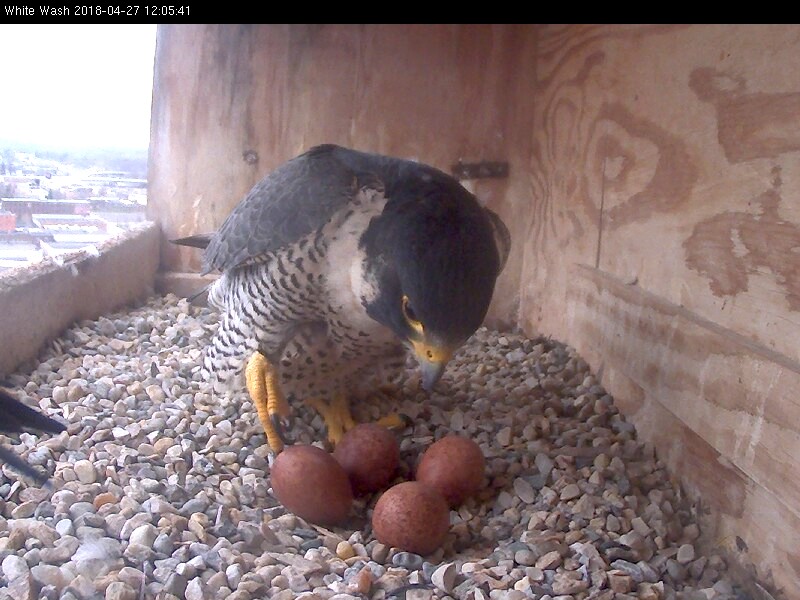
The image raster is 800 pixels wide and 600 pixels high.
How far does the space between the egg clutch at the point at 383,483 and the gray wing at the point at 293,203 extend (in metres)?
0.60

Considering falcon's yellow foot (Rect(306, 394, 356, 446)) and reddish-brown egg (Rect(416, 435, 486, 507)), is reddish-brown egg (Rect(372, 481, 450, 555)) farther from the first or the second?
falcon's yellow foot (Rect(306, 394, 356, 446))

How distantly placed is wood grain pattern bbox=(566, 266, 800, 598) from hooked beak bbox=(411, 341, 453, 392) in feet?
2.20

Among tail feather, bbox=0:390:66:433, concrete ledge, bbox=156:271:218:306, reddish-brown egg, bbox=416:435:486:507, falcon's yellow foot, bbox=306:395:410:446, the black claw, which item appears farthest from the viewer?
concrete ledge, bbox=156:271:218:306

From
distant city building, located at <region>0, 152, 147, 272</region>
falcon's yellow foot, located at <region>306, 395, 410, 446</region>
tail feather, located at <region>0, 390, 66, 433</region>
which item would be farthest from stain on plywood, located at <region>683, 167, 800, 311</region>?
distant city building, located at <region>0, 152, 147, 272</region>

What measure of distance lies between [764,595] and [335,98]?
8.82 feet

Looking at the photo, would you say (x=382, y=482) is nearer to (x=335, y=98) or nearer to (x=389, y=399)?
(x=389, y=399)

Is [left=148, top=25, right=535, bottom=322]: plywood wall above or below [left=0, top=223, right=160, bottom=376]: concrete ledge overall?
above

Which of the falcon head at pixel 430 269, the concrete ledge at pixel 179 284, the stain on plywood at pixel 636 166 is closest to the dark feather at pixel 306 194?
the falcon head at pixel 430 269

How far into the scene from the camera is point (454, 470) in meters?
1.91

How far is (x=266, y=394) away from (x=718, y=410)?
1.30 m

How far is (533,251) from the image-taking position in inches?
134

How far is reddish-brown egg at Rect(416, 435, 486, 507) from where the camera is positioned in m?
1.91

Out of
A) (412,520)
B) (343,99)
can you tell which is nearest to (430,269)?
(412,520)

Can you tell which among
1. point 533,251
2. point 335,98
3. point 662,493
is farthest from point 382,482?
point 335,98
